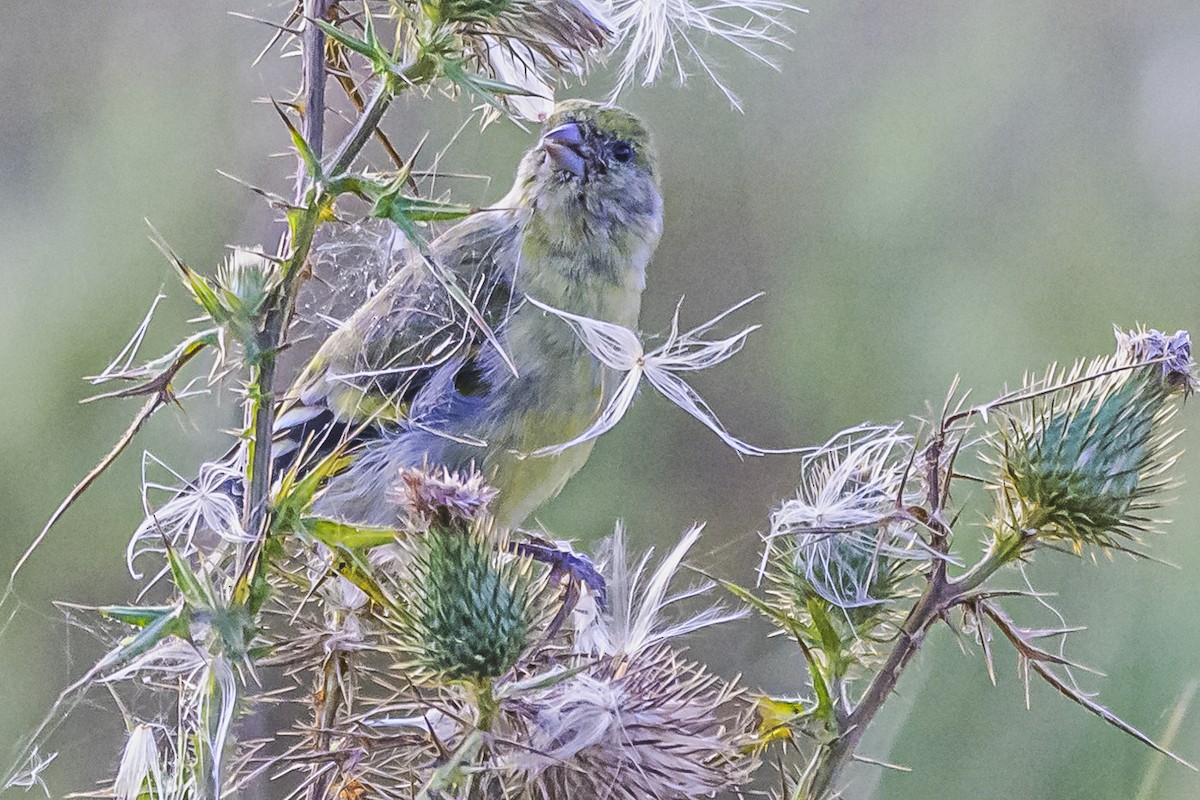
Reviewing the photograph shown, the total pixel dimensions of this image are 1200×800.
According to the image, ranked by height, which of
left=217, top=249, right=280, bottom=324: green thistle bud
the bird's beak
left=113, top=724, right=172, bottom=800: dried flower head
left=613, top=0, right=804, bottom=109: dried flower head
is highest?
left=613, top=0, right=804, bottom=109: dried flower head

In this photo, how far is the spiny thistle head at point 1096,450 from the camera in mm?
1347

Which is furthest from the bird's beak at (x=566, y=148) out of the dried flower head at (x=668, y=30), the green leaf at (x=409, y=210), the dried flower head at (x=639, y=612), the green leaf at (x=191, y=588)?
the green leaf at (x=191, y=588)

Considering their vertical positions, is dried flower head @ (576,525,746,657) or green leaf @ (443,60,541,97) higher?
green leaf @ (443,60,541,97)

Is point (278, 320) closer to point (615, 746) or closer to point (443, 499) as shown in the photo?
point (443, 499)

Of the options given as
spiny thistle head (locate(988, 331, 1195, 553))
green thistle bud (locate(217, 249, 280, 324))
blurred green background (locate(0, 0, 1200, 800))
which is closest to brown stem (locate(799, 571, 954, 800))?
spiny thistle head (locate(988, 331, 1195, 553))

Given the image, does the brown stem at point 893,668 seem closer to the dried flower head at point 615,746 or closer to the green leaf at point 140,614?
the dried flower head at point 615,746

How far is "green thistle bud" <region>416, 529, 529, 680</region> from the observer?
120 cm

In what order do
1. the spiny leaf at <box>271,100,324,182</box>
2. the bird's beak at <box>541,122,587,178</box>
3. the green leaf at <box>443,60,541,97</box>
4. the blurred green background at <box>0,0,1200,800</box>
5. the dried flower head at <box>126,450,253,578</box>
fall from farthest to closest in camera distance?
the blurred green background at <box>0,0,1200,800</box>, the bird's beak at <box>541,122,587,178</box>, the dried flower head at <box>126,450,253,578</box>, the green leaf at <box>443,60,541,97</box>, the spiny leaf at <box>271,100,324,182</box>

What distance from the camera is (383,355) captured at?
1802 mm

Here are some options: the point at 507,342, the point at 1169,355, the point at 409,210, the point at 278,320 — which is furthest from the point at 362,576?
the point at 1169,355

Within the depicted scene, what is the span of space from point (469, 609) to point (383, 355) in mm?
674

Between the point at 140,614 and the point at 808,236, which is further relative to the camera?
the point at 808,236

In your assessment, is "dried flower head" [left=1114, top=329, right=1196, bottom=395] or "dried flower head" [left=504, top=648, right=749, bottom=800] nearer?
"dried flower head" [left=504, top=648, right=749, bottom=800]

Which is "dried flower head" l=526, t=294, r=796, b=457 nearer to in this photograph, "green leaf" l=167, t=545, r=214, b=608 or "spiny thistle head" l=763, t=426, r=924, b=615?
"spiny thistle head" l=763, t=426, r=924, b=615
